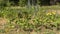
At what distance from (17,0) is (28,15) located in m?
5.61

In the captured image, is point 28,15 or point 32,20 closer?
point 32,20

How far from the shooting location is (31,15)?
8141 mm

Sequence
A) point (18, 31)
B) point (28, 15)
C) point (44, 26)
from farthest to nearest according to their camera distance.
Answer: point (28, 15) < point (44, 26) < point (18, 31)

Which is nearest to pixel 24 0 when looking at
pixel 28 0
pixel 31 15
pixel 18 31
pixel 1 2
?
pixel 28 0

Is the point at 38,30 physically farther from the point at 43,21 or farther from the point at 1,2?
the point at 1,2

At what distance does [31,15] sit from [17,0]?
18.2 ft

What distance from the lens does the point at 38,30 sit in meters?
6.75

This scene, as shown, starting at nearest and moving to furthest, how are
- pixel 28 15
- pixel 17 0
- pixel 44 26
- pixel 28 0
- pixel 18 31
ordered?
pixel 18 31 < pixel 44 26 < pixel 28 15 < pixel 28 0 < pixel 17 0

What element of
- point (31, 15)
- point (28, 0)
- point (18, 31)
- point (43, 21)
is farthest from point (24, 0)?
point (18, 31)

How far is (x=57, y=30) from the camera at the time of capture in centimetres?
687

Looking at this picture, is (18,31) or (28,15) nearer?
(18,31)

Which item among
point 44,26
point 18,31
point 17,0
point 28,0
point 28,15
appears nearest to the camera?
point 18,31

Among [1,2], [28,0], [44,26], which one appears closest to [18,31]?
[44,26]

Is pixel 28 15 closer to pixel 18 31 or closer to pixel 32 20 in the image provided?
pixel 32 20
